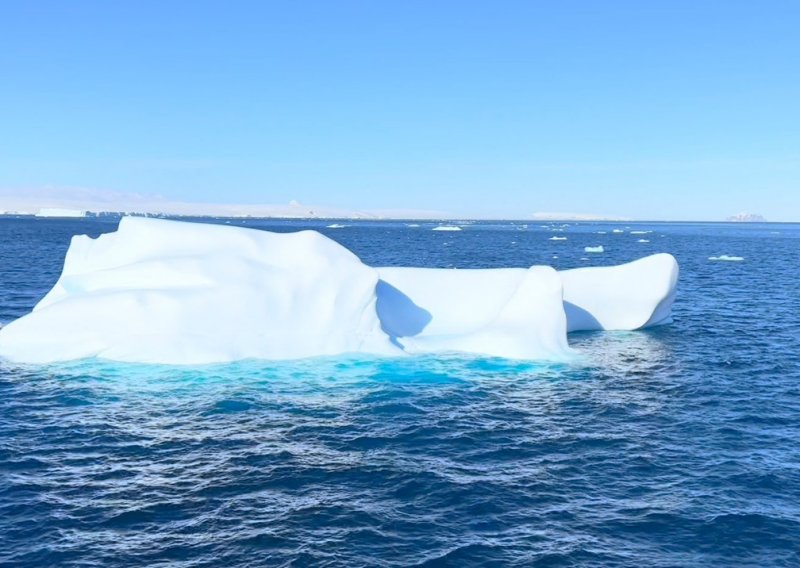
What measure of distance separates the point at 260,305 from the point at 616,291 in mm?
16338

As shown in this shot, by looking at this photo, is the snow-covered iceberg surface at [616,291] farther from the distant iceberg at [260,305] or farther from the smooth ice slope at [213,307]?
the smooth ice slope at [213,307]

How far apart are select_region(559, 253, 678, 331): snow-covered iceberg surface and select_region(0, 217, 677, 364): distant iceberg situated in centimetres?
43

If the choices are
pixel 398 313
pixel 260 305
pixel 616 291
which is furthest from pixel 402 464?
pixel 616 291

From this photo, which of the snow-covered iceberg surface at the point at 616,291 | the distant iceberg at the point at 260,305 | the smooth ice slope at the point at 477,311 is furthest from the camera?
the snow-covered iceberg surface at the point at 616,291

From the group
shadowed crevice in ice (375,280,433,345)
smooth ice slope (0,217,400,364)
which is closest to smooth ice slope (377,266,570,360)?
shadowed crevice in ice (375,280,433,345)

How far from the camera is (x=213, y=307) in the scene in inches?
891

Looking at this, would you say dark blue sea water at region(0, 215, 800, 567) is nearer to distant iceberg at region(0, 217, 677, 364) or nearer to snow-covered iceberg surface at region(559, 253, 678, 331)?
distant iceberg at region(0, 217, 677, 364)

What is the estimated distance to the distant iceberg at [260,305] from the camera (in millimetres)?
22188

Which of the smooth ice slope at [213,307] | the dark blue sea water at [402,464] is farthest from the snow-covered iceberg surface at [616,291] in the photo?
the smooth ice slope at [213,307]

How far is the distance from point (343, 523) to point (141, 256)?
721 inches

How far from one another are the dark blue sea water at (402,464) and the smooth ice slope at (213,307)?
1018 millimetres

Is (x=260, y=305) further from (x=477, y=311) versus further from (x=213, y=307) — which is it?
(x=477, y=311)

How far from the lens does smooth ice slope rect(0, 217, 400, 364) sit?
22000mm

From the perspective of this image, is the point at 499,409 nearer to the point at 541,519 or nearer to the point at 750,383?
the point at 541,519
